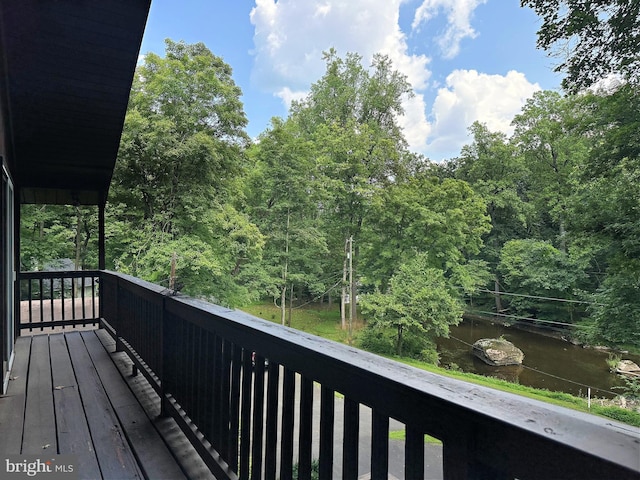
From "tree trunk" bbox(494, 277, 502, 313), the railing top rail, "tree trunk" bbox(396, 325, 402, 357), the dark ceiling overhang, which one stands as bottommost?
"tree trunk" bbox(396, 325, 402, 357)

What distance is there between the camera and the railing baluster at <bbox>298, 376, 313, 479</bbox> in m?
1.10

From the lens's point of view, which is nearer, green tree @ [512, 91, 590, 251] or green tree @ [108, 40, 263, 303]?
green tree @ [108, 40, 263, 303]

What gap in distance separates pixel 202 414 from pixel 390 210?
47.0ft

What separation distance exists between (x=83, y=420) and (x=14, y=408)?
62 centimetres

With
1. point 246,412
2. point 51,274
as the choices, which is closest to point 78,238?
point 51,274

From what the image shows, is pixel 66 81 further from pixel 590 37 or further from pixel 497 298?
pixel 497 298

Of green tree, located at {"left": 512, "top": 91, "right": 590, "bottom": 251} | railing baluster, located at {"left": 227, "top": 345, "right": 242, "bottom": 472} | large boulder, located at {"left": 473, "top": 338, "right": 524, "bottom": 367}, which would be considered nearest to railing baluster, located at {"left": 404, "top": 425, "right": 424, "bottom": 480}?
railing baluster, located at {"left": 227, "top": 345, "right": 242, "bottom": 472}

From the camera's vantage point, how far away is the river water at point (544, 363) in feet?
39.0

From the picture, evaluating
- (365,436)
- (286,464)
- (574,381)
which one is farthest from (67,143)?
(574,381)

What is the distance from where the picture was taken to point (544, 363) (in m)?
13.6

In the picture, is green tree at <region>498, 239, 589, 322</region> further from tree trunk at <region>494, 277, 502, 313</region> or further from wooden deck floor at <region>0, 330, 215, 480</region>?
wooden deck floor at <region>0, 330, 215, 480</region>

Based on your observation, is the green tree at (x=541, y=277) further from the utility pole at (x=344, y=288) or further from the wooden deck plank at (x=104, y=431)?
the wooden deck plank at (x=104, y=431)

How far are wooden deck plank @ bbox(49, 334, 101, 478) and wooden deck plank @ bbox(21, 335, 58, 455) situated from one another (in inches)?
1.4
